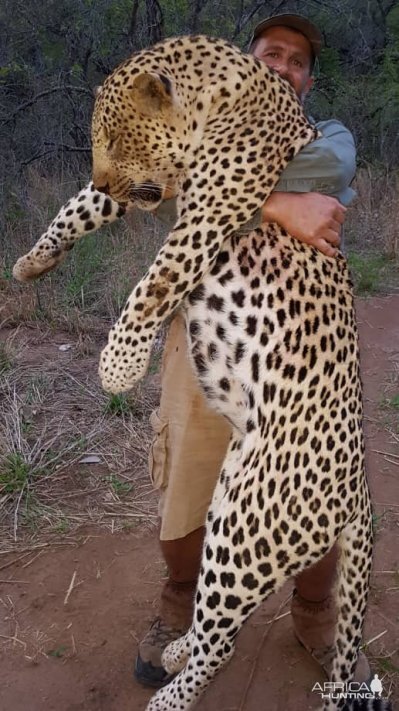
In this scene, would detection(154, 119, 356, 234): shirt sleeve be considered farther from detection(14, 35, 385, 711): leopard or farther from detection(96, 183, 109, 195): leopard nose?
detection(96, 183, 109, 195): leopard nose

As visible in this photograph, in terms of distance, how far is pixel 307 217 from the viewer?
242 cm

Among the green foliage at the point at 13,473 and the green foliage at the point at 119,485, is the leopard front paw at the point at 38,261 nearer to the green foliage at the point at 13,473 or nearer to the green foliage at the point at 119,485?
the green foliage at the point at 13,473

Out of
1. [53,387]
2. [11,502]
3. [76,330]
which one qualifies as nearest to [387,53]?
Result: [76,330]

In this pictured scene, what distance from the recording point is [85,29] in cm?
928

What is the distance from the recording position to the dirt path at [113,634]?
3.01 metres

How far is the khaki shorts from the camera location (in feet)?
9.43

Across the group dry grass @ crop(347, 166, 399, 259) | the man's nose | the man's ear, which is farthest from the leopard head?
dry grass @ crop(347, 166, 399, 259)

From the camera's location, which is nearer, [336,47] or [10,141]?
[10,141]

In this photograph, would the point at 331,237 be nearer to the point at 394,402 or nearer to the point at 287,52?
the point at 287,52

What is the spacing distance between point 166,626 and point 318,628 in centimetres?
64

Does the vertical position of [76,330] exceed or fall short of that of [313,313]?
it falls short

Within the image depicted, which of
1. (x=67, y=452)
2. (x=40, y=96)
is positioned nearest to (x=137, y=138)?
(x=67, y=452)

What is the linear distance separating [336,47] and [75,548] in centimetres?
1457

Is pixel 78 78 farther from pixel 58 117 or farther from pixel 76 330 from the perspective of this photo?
pixel 76 330
